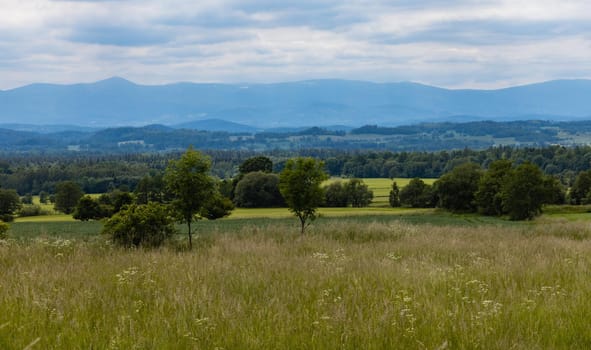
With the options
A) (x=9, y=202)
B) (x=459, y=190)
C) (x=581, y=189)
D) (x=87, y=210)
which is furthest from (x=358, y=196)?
(x=9, y=202)

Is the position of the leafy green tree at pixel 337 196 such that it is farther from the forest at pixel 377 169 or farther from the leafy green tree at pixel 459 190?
the forest at pixel 377 169

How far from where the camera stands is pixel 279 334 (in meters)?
5.25

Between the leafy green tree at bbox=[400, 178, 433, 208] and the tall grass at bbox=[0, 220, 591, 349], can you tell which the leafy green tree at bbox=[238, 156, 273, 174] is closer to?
the leafy green tree at bbox=[400, 178, 433, 208]

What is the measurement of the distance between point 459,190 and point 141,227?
2581 inches

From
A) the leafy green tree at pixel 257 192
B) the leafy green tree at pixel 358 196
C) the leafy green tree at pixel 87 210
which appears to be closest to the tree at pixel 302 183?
the leafy green tree at pixel 87 210

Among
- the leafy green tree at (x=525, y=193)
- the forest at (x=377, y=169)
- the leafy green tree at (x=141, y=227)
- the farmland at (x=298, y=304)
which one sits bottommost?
the forest at (x=377, y=169)

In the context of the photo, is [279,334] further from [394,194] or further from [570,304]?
[394,194]

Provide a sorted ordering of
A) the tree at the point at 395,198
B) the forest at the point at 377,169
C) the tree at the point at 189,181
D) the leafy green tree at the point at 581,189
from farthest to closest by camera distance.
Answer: the forest at the point at 377,169 < the tree at the point at 395,198 < the leafy green tree at the point at 581,189 < the tree at the point at 189,181

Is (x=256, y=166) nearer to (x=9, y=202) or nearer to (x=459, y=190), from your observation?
(x=459, y=190)

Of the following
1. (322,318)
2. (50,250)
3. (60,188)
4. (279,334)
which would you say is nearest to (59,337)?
(279,334)

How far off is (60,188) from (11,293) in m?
89.8

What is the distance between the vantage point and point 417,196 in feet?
284

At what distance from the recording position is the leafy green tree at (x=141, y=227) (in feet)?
56.8

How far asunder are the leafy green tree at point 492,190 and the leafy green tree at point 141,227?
2230 inches
